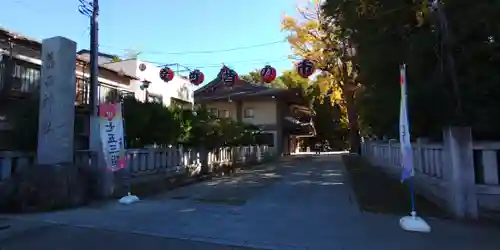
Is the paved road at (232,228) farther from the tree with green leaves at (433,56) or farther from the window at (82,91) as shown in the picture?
the window at (82,91)

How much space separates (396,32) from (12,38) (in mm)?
13960

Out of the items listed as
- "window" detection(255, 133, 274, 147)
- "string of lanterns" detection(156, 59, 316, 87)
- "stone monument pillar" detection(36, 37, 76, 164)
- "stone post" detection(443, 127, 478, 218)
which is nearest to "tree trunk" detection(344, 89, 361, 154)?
"window" detection(255, 133, 274, 147)

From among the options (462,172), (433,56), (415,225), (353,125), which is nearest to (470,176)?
(462,172)

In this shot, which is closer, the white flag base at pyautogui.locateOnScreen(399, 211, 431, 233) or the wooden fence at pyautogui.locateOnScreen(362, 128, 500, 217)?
the white flag base at pyautogui.locateOnScreen(399, 211, 431, 233)

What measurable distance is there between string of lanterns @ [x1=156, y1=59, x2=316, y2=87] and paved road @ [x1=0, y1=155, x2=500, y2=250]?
10.6m

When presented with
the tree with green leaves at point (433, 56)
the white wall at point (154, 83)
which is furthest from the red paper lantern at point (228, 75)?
the tree with green leaves at point (433, 56)

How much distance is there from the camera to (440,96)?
8336mm

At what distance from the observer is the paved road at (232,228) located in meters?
6.49

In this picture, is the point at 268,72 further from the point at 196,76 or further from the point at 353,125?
the point at 353,125

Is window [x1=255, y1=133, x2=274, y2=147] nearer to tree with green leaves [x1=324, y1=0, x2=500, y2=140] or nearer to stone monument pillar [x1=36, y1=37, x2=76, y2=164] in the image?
stone monument pillar [x1=36, y1=37, x2=76, y2=164]

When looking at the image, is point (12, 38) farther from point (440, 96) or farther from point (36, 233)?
point (440, 96)

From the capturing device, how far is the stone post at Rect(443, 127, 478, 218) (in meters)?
8.13

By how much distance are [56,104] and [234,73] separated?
11652 millimetres

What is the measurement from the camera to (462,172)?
8148mm
